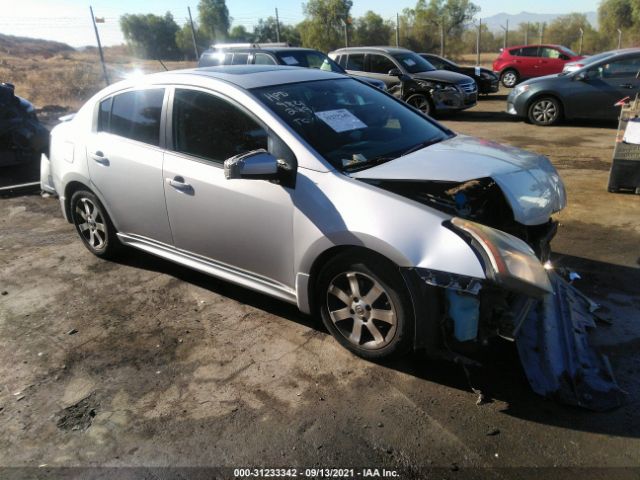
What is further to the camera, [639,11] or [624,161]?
[639,11]

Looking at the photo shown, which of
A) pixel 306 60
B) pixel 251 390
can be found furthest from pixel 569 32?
pixel 251 390

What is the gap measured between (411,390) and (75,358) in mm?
2211

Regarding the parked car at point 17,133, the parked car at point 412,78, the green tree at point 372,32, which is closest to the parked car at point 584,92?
the parked car at point 412,78

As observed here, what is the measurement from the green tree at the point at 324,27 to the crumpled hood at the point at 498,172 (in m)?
30.9

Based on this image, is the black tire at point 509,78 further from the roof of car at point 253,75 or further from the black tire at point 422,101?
the roof of car at point 253,75

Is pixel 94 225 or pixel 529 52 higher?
pixel 529 52

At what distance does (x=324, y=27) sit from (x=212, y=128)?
32.4 meters

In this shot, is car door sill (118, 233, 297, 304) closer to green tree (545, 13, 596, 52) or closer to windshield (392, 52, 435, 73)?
windshield (392, 52, 435, 73)

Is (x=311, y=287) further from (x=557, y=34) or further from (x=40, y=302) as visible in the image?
(x=557, y=34)

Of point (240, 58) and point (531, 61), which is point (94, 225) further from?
point (531, 61)

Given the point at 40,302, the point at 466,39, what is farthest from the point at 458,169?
the point at 466,39

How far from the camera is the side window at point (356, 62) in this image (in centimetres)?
1262

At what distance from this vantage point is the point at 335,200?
2.95 metres

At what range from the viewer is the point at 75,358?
11.1ft
